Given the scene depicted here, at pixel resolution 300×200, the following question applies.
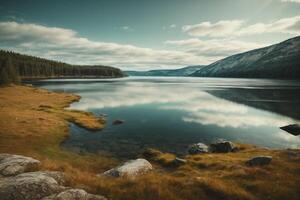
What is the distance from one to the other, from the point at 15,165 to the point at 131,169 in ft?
32.8

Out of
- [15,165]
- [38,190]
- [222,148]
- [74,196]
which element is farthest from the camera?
[222,148]

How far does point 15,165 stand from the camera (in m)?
17.6

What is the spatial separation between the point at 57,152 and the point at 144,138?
15.6 m

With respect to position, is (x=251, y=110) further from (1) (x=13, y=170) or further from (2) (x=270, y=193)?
(1) (x=13, y=170)

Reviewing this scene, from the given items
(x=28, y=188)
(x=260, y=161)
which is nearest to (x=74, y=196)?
(x=28, y=188)

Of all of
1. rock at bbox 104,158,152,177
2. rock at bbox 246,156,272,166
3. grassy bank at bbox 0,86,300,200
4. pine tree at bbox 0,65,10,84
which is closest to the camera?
grassy bank at bbox 0,86,300,200

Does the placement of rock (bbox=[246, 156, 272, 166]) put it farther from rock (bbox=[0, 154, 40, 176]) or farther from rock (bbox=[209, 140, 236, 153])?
rock (bbox=[0, 154, 40, 176])

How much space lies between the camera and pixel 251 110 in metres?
72.0

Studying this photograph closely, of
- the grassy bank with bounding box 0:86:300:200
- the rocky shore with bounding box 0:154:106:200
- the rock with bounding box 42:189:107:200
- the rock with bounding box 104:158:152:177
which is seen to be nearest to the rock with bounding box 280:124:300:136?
the grassy bank with bounding box 0:86:300:200

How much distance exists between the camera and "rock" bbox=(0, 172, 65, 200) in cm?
1260

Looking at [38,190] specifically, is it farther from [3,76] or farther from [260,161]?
[3,76]

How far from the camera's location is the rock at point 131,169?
20000 mm

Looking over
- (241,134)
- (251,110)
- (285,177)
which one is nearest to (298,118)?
(251,110)

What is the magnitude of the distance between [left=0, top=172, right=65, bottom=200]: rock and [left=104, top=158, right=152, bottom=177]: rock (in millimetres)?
6440
